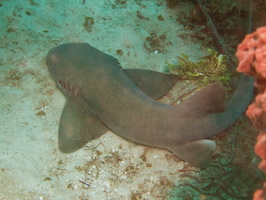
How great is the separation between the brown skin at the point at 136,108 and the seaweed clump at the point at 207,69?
48.3 inches

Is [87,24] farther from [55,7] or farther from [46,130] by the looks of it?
[46,130]

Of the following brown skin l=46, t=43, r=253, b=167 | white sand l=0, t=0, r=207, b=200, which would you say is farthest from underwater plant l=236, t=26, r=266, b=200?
white sand l=0, t=0, r=207, b=200

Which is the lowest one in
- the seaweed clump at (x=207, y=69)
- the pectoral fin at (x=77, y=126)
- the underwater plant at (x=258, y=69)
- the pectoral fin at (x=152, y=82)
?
the pectoral fin at (x=77, y=126)

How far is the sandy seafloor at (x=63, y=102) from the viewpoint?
12.0 feet

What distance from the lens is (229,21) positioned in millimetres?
5594

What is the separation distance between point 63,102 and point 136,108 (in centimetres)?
174

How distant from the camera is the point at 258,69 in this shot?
1745 mm

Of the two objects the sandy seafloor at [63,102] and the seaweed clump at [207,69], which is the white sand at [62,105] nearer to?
the sandy seafloor at [63,102]

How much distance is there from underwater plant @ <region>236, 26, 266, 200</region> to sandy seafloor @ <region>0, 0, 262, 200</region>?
78.2 inches

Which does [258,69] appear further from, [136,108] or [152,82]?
[152,82]

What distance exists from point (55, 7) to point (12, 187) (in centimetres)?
485

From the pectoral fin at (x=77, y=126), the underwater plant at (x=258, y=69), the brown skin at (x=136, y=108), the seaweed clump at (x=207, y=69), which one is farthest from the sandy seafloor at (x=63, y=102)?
the underwater plant at (x=258, y=69)

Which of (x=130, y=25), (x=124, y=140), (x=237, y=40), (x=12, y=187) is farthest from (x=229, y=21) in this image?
(x=12, y=187)

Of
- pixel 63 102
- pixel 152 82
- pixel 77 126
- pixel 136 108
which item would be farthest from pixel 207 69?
pixel 63 102
